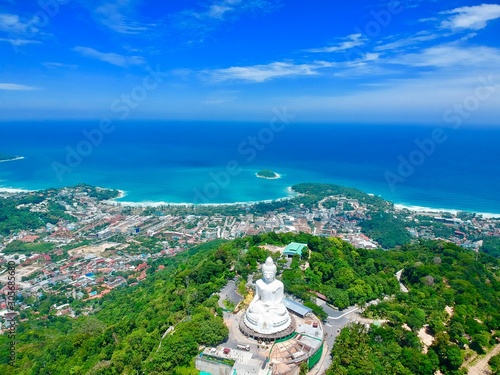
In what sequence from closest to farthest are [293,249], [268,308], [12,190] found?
1. [268,308]
2. [293,249]
3. [12,190]

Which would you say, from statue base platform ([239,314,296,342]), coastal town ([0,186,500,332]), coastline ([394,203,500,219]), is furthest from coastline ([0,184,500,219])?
statue base platform ([239,314,296,342])

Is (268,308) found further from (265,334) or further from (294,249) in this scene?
(294,249)

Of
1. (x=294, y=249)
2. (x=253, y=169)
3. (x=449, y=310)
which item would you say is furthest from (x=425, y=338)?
(x=253, y=169)

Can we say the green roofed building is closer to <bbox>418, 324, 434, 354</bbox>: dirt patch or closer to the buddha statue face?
the buddha statue face

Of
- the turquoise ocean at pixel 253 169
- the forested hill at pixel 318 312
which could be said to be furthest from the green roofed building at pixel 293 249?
the turquoise ocean at pixel 253 169

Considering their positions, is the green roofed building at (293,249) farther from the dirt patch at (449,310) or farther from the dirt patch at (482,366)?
the dirt patch at (482,366)

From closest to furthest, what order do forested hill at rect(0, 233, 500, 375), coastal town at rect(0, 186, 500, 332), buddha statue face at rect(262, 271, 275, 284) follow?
forested hill at rect(0, 233, 500, 375)
buddha statue face at rect(262, 271, 275, 284)
coastal town at rect(0, 186, 500, 332)

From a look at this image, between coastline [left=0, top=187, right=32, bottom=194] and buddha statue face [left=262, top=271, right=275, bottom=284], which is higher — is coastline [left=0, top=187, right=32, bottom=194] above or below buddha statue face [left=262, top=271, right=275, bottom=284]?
below
